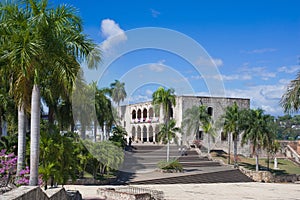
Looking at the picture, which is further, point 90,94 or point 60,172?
point 90,94

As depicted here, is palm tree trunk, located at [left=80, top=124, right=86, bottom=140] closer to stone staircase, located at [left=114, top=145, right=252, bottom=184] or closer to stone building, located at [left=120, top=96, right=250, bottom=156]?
stone staircase, located at [left=114, top=145, right=252, bottom=184]

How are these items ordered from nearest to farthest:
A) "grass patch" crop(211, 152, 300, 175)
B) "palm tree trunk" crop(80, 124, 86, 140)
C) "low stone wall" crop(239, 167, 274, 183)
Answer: "palm tree trunk" crop(80, 124, 86, 140)
"low stone wall" crop(239, 167, 274, 183)
"grass patch" crop(211, 152, 300, 175)

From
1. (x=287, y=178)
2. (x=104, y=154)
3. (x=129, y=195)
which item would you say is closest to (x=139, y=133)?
(x=287, y=178)

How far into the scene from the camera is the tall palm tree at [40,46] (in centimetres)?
943

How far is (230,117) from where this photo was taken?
37.6 meters

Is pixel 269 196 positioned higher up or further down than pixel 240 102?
further down

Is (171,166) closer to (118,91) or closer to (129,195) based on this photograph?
(129,195)

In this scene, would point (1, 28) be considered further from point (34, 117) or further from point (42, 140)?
point (42, 140)

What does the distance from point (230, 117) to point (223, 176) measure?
911cm

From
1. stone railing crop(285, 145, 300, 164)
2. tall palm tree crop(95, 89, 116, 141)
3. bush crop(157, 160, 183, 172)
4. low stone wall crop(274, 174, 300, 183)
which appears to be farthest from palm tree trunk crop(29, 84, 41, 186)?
stone railing crop(285, 145, 300, 164)

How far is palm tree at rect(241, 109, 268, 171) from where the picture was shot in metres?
34.5

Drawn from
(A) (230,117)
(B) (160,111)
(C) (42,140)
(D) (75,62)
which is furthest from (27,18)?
(B) (160,111)

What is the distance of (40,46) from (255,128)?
28247mm

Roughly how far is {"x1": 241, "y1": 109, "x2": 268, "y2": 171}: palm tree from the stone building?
7221 mm
